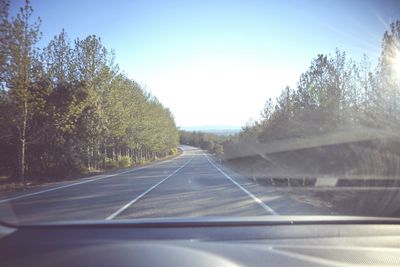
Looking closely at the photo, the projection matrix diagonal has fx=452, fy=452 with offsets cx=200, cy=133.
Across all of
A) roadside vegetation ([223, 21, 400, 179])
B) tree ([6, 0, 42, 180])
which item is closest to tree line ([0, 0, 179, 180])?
tree ([6, 0, 42, 180])

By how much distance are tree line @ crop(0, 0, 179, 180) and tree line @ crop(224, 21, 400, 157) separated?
1378 cm

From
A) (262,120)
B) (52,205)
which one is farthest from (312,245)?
(262,120)

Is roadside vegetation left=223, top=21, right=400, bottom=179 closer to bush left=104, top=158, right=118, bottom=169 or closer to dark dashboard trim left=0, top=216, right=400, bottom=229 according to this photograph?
dark dashboard trim left=0, top=216, right=400, bottom=229

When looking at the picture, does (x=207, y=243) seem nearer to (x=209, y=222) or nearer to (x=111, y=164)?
(x=209, y=222)

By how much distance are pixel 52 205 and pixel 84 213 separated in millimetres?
2376

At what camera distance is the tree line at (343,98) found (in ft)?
57.6

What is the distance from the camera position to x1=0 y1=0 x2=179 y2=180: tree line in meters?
22.4

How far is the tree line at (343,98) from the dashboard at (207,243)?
1314cm

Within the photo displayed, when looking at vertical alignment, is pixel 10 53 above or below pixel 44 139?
above

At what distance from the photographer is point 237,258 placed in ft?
12.5

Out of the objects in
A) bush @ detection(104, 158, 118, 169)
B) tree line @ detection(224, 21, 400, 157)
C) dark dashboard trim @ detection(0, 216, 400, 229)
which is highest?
tree line @ detection(224, 21, 400, 157)

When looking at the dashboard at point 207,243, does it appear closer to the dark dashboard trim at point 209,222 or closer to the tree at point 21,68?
the dark dashboard trim at point 209,222

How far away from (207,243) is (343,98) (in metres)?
19.8

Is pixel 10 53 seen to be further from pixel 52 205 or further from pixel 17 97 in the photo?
pixel 52 205
